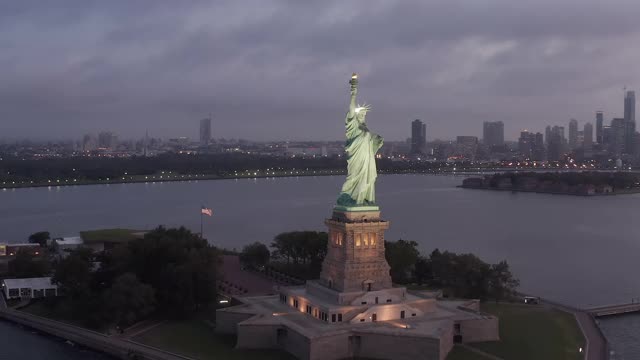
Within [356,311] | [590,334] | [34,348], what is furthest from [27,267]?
[590,334]

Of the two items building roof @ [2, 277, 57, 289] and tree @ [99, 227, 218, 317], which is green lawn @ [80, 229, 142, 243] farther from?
tree @ [99, 227, 218, 317]

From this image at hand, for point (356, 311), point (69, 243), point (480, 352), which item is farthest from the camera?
point (69, 243)

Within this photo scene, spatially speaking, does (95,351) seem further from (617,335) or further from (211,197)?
(211,197)

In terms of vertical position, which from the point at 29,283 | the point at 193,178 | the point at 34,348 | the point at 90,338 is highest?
the point at 193,178

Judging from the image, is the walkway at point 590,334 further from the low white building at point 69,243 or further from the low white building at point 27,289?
the low white building at point 69,243

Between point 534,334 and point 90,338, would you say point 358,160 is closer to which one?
point 534,334

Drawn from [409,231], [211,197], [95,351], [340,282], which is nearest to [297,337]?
[340,282]

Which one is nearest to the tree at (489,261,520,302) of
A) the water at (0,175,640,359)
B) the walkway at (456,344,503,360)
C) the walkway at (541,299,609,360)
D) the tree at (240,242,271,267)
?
the walkway at (541,299,609,360)
